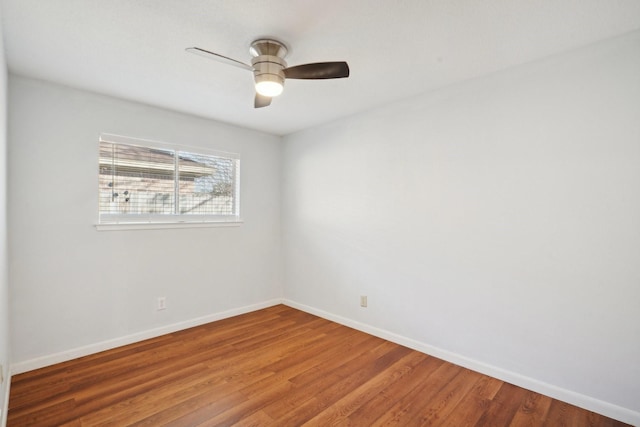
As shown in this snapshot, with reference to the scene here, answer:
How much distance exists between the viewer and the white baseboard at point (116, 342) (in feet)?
7.90

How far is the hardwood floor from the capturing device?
6.14 feet

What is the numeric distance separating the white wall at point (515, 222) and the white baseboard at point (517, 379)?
14 millimetres

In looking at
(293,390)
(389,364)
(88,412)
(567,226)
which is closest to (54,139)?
(88,412)

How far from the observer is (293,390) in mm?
2166

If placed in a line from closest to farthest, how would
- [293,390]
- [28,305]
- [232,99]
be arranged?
[293,390] < [28,305] < [232,99]

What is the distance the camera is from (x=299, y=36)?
185cm

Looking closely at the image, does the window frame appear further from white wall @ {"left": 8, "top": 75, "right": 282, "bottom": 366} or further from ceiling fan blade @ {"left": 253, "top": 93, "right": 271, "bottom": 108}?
ceiling fan blade @ {"left": 253, "top": 93, "right": 271, "bottom": 108}

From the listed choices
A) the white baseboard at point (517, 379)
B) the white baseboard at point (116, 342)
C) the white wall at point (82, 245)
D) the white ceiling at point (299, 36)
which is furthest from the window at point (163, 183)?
the white baseboard at point (517, 379)

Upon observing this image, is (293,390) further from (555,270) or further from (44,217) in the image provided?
(44,217)

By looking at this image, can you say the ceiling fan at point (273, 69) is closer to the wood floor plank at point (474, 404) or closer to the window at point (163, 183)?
the window at point (163, 183)

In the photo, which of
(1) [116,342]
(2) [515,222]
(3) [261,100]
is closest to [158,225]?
(1) [116,342]

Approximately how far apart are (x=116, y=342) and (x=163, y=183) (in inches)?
60.8

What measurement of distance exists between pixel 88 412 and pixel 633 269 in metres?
3.40

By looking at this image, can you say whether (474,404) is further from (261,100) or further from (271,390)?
(261,100)
